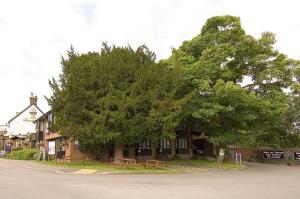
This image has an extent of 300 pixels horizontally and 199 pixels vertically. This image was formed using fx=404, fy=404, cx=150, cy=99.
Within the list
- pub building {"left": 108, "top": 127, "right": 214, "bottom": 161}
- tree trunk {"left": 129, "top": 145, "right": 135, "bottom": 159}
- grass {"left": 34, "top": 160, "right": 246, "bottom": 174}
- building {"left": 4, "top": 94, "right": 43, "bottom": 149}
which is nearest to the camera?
grass {"left": 34, "top": 160, "right": 246, "bottom": 174}

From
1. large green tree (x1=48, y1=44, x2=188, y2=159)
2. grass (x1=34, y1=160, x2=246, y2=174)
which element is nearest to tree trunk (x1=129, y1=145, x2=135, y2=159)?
large green tree (x1=48, y1=44, x2=188, y2=159)

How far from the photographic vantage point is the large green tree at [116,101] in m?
32.4

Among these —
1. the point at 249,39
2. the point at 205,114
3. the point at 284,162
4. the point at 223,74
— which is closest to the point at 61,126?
the point at 205,114

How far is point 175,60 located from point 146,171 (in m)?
15.0

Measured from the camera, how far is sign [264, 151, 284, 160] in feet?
168

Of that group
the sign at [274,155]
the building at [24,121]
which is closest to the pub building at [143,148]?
the sign at [274,155]

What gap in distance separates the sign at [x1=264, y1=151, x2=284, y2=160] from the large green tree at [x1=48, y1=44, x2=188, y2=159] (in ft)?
71.3

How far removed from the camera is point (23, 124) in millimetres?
77875

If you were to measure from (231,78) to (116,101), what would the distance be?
13644 millimetres

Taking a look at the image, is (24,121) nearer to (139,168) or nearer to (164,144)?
(164,144)

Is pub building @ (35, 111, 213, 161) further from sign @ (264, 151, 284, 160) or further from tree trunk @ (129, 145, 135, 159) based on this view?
sign @ (264, 151, 284, 160)

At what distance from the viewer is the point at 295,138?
181ft

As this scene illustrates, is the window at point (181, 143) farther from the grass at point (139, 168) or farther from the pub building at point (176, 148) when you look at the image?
the grass at point (139, 168)

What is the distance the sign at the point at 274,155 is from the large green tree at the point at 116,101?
2174cm
